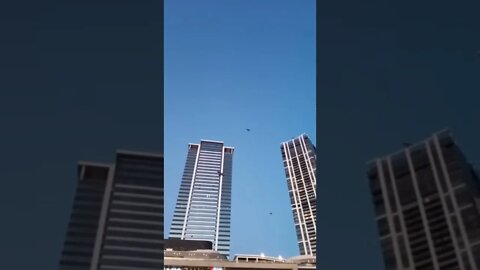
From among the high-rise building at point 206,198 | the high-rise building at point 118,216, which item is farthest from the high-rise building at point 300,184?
the high-rise building at point 118,216

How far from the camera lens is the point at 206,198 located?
41.9 metres

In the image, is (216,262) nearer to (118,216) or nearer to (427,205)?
(427,205)

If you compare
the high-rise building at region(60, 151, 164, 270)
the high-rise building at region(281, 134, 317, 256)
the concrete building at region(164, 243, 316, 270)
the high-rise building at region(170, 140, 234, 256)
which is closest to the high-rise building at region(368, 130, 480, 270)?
the high-rise building at region(60, 151, 164, 270)

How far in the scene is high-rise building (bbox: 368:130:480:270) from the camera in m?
1.57

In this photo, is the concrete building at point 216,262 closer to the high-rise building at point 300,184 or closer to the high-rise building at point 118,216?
the high-rise building at point 300,184

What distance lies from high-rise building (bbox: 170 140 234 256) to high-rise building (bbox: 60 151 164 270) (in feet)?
125

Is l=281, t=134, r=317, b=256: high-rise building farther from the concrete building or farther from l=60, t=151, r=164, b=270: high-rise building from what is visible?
l=60, t=151, r=164, b=270: high-rise building

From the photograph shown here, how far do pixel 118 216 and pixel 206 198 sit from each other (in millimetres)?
41134

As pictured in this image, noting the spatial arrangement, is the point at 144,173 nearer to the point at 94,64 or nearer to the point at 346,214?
the point at 94,64

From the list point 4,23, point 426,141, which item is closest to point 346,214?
point 426,141

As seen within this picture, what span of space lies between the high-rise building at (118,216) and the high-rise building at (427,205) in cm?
86

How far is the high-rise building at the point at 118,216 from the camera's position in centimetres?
121

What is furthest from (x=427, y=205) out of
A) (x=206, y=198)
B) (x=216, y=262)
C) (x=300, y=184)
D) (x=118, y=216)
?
(x=206, y=198)

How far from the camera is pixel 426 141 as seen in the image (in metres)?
1.66
